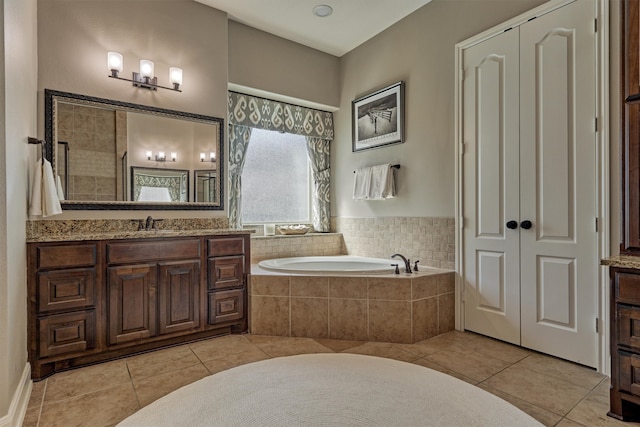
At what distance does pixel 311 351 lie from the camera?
2.54 meters

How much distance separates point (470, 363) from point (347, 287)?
1.03 metres

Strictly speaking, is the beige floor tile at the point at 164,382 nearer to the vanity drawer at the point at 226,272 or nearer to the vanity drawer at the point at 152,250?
the vanity drawer at the point at 226,272

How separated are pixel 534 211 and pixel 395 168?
1440 mm

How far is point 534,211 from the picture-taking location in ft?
8.29

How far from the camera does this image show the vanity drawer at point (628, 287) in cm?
165

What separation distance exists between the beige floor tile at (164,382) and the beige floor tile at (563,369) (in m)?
2.19

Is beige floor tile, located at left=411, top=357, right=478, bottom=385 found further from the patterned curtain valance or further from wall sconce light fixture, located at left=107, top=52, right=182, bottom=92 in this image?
wall sconce light fixture, located at left=107, top=52, right=182, bottom=92

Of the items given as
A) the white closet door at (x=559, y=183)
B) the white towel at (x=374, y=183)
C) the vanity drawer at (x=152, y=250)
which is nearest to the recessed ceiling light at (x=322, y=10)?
the white towel at (x=374, y=183)

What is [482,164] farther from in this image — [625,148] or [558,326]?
[558,326]

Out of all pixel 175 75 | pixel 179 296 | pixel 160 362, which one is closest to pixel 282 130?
pixel 175 75

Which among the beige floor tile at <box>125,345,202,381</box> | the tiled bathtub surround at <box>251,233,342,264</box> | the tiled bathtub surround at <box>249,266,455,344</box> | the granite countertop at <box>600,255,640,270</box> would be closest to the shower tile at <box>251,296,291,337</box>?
the tiled bathtub surround at <box>249,266,455,344</box>

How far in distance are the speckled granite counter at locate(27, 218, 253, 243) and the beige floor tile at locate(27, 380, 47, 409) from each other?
2.91 feet

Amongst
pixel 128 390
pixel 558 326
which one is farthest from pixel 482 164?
pixel 128 390

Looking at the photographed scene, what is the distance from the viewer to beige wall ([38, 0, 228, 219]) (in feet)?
8.35
